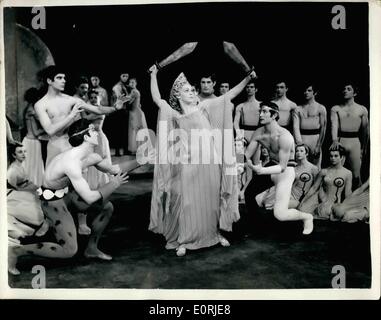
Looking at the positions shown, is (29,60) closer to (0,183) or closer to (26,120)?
(26,120)

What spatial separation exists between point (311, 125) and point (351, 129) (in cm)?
21

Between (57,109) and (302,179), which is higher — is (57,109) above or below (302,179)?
above

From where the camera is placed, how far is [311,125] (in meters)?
2.51

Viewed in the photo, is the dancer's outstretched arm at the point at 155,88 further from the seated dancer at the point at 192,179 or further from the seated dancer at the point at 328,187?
the seated dancer at the point at 328,187

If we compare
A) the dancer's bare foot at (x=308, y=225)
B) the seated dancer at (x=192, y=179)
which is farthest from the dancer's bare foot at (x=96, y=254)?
the dancer's bare foot at (x=308, y=225)

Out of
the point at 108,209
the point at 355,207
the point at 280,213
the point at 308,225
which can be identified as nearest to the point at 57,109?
the point at 108,209

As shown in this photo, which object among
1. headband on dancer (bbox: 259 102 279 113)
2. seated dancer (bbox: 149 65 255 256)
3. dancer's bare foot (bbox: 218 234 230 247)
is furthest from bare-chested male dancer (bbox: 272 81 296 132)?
dancer's bare foot (bbox: 218 234 230 247)

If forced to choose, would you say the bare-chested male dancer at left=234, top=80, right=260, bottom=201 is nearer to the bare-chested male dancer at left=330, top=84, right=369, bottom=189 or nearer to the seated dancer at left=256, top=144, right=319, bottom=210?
the seated dancer at left=256, top=144, right=319, bottom=210

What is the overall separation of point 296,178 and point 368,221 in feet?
1.44

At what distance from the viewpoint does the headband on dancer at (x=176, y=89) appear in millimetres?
2498

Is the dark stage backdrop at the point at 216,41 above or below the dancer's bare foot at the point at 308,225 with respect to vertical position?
above

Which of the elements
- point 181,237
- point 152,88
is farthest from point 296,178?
point 152,88

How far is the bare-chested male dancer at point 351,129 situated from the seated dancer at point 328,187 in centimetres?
4

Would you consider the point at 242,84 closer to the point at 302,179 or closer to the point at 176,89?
the point at 176,89
